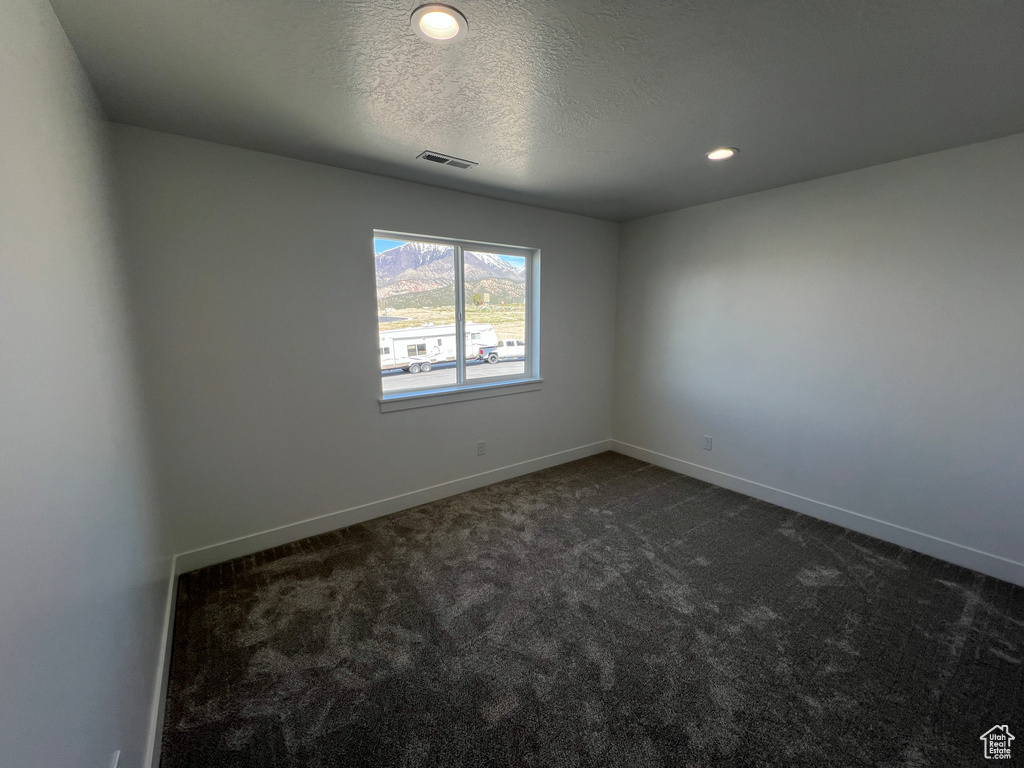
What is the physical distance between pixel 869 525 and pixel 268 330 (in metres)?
4.13

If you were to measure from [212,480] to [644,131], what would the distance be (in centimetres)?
308

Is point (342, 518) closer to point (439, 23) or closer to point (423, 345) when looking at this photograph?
point (423, 345)

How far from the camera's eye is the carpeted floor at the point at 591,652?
4.84 feet

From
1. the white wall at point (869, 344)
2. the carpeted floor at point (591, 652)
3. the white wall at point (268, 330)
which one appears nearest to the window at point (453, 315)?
the white wall at point (268, 330)

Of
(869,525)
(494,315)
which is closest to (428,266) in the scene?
(494,315)

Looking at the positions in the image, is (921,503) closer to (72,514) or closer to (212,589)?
(72,514)

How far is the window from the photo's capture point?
307 cm

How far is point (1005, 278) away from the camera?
223 centimetres

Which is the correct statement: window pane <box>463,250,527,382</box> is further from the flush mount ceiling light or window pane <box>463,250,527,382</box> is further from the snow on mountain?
the flush mount ceiling light

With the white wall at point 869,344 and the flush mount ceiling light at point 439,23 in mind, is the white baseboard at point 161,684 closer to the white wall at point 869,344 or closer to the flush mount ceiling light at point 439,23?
the flush mount ceiling light at point 439,23

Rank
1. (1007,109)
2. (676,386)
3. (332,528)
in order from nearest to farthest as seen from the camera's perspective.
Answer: (1007,109) → (332,528) → (676,386)

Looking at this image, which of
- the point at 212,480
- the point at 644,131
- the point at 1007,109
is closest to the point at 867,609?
the point at 1007,109

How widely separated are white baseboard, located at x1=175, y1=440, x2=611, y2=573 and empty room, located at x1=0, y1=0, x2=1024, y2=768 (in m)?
0.02

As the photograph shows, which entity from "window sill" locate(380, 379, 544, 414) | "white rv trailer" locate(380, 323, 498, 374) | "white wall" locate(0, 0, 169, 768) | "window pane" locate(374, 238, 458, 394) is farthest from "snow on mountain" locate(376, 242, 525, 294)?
"white wall" locate(0, 0, 169, 768)
